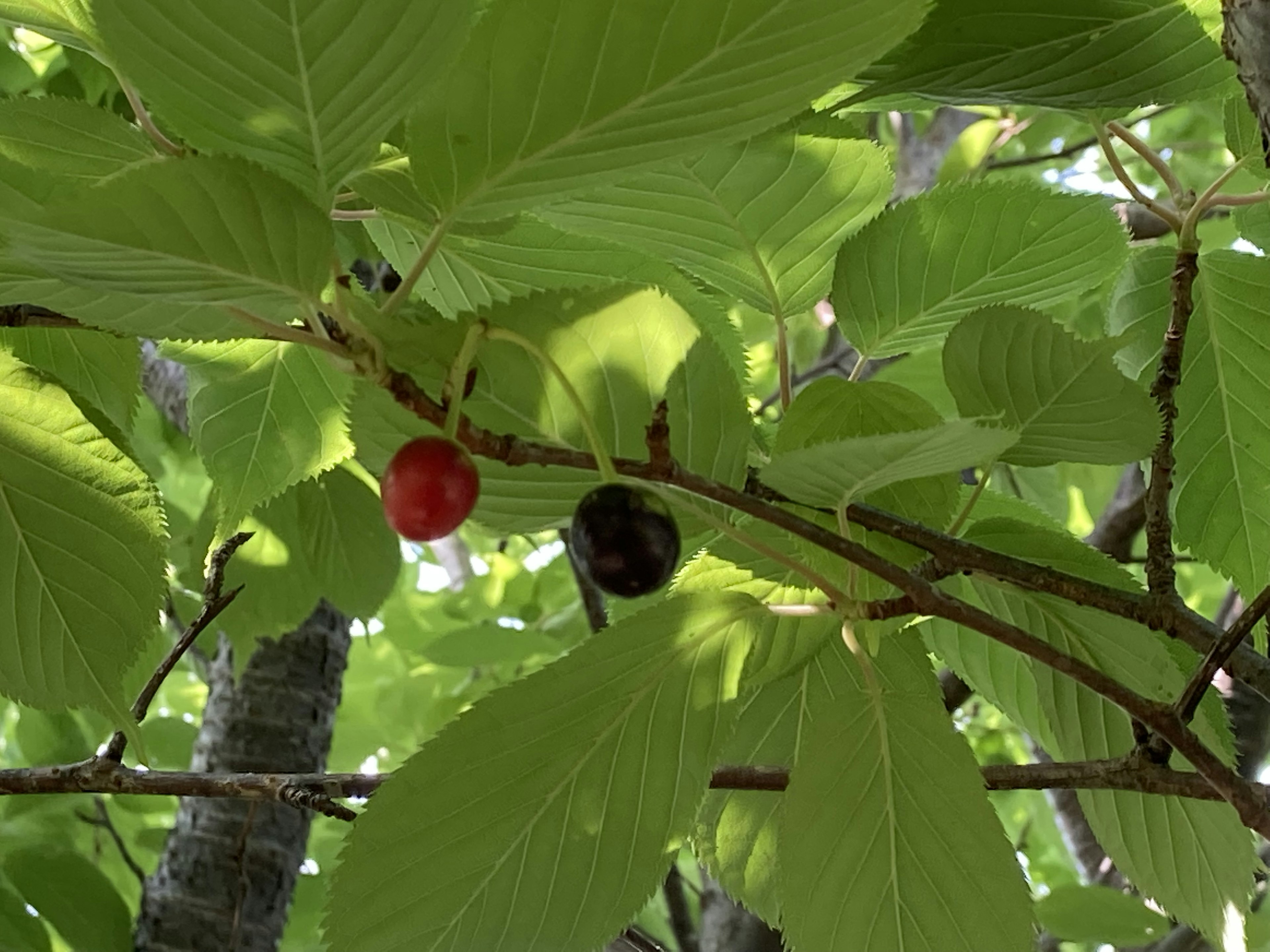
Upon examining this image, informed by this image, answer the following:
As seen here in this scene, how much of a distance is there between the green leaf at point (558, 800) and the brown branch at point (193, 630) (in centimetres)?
39

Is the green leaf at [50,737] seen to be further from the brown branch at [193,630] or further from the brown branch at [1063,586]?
the brown branch at [1063,586]

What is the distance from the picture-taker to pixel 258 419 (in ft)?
3.93

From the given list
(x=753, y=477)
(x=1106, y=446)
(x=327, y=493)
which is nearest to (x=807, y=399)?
(x=753, y=477)

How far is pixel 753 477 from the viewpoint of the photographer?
2.46ft

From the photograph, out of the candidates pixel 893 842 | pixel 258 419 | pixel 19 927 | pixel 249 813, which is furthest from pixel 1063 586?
pixel 19 927

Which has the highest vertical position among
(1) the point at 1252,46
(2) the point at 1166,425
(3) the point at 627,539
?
(1) the point at 1252,46

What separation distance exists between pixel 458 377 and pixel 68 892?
155 cm

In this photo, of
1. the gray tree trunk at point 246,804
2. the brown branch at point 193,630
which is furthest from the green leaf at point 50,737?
the brown branch at point 193,630

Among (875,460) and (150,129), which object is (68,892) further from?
(875,460)

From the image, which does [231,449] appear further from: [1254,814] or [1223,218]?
[1223,218]

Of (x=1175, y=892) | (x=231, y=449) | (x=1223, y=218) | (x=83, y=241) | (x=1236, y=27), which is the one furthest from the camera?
(x=1223, y=218)

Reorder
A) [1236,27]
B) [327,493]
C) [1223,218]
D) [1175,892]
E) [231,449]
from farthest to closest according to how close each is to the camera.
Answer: [1223,218]
[327,493]
[231,449]
[1175,892]
[1236,27]

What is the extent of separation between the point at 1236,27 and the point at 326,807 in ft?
2.78

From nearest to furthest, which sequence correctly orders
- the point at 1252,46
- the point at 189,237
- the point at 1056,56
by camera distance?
1. the point at 189,237
2. the point at 1252,46
3. the point at 1056,56
